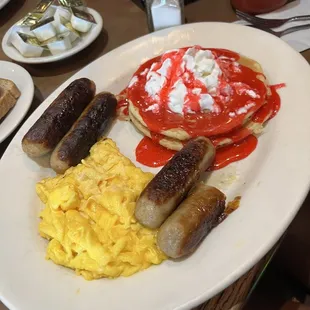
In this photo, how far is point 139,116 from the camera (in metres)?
2.21

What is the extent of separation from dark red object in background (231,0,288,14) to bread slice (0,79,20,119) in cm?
138

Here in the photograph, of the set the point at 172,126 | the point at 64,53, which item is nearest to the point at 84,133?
the point at 172,126

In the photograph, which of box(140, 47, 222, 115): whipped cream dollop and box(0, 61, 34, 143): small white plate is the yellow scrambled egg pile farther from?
box(0, 61, 34, 143): small white plate

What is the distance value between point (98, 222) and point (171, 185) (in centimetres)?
30

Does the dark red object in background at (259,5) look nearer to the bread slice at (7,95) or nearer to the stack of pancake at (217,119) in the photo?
the stack of pancake at (217,119)

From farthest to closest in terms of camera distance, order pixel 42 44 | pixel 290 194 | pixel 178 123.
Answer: pixel 42 44, pixel 178 123, pixel 290 194

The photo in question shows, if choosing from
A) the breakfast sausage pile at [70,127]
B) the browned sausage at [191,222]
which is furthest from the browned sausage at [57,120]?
the browned sausage at [191,222]

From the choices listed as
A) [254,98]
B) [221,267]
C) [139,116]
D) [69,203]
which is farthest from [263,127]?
[69,203]

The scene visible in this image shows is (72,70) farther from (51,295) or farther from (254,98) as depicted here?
(51,295)

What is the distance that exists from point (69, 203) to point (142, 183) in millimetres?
293

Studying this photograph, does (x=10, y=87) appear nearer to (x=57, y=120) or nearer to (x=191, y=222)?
(x=57, y=120)

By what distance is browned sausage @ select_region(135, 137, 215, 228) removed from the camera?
66.9 inches

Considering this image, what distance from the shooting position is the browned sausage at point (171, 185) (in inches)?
66.9

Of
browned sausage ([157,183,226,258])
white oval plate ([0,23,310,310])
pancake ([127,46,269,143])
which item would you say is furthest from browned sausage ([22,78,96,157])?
browned sausage ([157,183,226,258])
